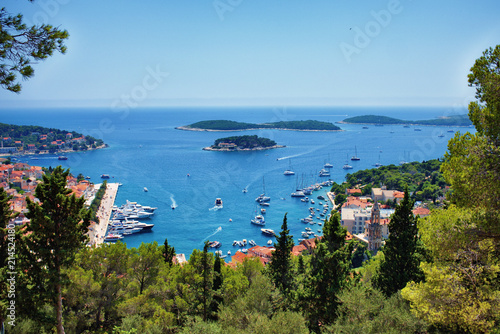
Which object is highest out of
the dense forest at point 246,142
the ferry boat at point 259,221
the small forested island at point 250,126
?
the small forested island at point 250,126

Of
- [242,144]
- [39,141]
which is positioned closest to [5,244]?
[242,144]

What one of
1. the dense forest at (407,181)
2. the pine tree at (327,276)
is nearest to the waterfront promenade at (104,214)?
the pine tree at (327,276)

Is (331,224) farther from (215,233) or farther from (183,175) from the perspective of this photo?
(183,175)

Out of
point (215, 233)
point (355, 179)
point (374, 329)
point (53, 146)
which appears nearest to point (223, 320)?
point (374, 329)

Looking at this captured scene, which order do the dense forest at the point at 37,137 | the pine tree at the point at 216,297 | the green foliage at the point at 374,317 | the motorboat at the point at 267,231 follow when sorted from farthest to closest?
1. the dense forest at the point at 37,137
2. the motorboat at the point at 267,231
3. the pine tree at the point at 216,297
4. the green foliage at the point at 374,317

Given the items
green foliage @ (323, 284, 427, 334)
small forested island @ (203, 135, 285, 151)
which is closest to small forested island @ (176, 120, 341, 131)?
small forested island @ (203, 135, 285, 151)

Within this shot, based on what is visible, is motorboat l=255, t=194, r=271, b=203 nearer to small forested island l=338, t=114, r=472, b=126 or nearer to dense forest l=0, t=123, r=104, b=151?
dense forest l=0, t=123, r=104, b=151

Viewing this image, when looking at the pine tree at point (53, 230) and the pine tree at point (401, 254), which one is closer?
the pine tree at point (53, 230)

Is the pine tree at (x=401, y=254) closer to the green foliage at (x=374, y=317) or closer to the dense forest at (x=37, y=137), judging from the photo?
the green foliage at (x=374, y=317)
